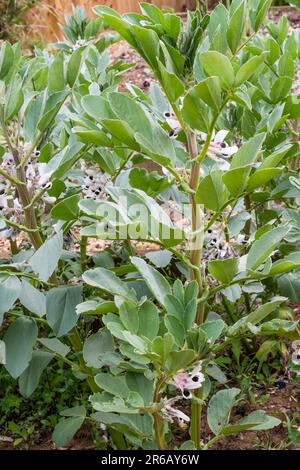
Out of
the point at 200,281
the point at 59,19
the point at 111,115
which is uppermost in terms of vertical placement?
the point at 111,115

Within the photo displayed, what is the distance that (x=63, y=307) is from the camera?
135 centimetres

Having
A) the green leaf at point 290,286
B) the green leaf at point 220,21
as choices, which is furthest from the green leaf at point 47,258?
the green leaf at point 290,286

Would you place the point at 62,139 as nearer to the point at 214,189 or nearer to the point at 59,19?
the point at 214,189

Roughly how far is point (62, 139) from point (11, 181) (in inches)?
6.2

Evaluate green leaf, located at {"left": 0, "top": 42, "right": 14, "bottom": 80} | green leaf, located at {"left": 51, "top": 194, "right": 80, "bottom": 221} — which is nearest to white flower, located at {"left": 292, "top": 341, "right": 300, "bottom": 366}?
green leaf, located at {"left": 51, "top": 194, "right": 80, "bottom": 221}

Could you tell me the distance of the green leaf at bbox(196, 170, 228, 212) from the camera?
110cm

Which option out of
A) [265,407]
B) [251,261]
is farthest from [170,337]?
[265,407]

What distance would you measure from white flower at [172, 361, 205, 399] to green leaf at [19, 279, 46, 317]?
33 centimetres

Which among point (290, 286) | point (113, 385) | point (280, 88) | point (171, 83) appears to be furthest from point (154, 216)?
point (280, 88)

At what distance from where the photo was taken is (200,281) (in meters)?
1.24

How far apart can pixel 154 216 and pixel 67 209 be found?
0.24 m

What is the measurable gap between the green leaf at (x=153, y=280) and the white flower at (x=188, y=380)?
0.38ft

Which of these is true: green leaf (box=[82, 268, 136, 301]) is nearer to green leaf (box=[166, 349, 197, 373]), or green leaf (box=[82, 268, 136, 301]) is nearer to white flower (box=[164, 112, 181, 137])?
green leaf (box=[166, 349, 197, 373])

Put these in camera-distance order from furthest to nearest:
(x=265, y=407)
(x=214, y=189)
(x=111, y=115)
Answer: (x=265, y=407), (x=111, y=115), (x=214, y=189)
